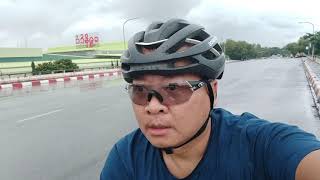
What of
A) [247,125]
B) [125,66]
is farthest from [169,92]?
[247,125]

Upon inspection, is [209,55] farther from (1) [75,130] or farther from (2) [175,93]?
(1) [75,130]

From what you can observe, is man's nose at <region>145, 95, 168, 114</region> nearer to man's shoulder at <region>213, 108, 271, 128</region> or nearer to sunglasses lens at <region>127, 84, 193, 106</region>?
sunglasses lens at <region>127, 84, 193, 106</region>

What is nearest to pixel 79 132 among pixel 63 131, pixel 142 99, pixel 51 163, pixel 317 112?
pixel 63 131

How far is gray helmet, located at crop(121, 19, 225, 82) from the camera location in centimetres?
197

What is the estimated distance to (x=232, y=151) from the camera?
1938 mm

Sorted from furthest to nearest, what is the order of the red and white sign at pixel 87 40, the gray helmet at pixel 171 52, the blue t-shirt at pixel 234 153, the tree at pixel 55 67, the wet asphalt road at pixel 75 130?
the red and white sign at pixel 87 40 < the tree at pixel 55 67 < the wet asphalt road at pixel 75 130 < the gray helmet at pixel 171 52 < the blue t-shirt at pixel 234 153

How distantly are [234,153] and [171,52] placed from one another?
1.57 ft

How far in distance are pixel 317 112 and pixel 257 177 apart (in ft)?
35.9

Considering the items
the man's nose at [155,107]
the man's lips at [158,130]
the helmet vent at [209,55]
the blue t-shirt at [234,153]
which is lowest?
the blue t-shirt at [234,153]

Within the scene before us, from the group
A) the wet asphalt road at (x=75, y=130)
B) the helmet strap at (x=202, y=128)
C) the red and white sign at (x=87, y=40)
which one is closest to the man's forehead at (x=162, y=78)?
the helmet strap at (x=202, y=128)

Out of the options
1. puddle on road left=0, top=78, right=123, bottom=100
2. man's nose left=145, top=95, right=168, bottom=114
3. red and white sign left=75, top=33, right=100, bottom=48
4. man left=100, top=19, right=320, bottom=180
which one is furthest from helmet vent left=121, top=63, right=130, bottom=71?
red and white sign left=75, top=33, right=100, bottom=48

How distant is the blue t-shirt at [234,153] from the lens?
5.68ft

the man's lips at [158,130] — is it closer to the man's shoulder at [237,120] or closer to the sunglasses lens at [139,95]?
the sunglasses lens at [139,95]

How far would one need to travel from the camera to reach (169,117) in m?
2.00
